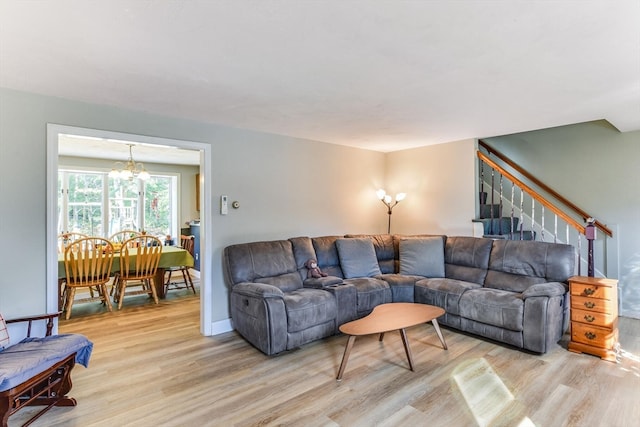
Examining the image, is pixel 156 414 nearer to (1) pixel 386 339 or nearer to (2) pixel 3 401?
(2) pixel 3 401

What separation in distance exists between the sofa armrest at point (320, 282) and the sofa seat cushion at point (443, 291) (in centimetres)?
98

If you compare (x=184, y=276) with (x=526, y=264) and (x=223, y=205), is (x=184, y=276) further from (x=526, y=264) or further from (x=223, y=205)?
(x=526, y=264)

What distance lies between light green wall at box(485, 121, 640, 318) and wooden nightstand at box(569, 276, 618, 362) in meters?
1.58

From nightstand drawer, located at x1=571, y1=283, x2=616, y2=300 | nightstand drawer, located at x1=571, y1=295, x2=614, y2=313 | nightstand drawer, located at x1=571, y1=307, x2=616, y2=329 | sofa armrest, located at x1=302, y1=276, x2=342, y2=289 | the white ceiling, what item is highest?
the white ceiling

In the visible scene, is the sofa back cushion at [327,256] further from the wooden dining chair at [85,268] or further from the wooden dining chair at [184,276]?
the wooden dining chair at [85,268]

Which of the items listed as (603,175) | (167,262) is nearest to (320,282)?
(167,262)

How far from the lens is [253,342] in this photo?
3248mm

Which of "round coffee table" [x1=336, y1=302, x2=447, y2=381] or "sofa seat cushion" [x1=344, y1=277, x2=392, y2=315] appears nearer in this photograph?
"round coffee table" [x1=336, y1=302, x2=447, y2=381]

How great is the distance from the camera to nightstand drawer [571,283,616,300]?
9.67ft

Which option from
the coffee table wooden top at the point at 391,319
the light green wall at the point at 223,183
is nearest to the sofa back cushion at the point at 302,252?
the light green wall at the point at 223,183

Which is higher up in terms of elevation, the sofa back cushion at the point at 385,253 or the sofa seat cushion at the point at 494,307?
the sofa back cushion at the point at 385,253

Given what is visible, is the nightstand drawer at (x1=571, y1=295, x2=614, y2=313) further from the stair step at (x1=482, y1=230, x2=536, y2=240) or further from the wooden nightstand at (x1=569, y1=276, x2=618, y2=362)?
the stair step at (x1=482, y1=230, x2=536, y2=240)

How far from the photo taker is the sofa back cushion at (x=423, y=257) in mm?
4300

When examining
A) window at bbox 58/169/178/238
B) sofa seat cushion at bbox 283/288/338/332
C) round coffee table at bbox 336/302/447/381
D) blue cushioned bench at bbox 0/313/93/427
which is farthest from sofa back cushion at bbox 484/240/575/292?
window at bbox 58/169/178/238
